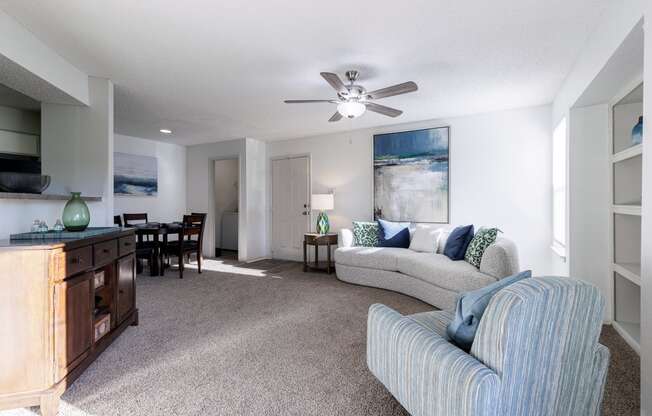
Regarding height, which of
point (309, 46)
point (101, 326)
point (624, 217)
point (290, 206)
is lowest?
point (101, 326)

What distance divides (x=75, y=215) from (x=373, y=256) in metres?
3.17

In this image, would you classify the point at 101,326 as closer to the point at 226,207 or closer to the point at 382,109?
the point at 382,109

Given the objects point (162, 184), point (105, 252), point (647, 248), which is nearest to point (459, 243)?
point (647, 248)

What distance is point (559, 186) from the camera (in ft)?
12.0

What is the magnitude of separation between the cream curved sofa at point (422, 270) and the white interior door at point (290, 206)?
144cm

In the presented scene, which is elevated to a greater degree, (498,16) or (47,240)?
(498,16)

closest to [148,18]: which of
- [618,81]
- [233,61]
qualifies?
[233,61]

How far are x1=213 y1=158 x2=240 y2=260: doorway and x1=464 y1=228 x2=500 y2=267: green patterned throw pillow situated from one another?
5287 mm

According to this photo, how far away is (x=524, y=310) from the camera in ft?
3.37

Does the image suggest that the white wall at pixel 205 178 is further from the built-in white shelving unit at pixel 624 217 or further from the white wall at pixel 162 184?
the built-in white shelving unit at pixel 624 217

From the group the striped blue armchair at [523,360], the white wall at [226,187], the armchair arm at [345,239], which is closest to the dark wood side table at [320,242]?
the armchair arm at [345,239]

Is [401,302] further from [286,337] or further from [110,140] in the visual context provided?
[110,140]

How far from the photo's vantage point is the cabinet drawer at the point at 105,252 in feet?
7.08

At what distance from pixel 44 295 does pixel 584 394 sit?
2.62m
